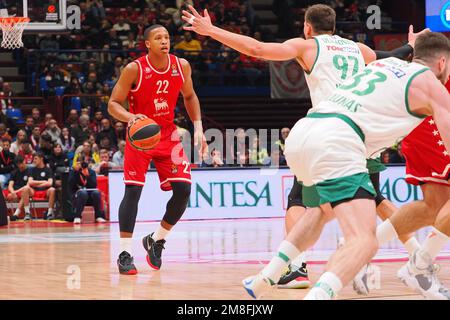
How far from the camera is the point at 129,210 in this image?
8.35 meters

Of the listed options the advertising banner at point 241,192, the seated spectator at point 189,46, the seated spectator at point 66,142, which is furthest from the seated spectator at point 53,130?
the seated spectator at point 189,46

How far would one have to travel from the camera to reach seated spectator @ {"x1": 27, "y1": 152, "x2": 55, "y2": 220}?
1811 cm

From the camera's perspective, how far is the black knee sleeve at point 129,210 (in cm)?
833

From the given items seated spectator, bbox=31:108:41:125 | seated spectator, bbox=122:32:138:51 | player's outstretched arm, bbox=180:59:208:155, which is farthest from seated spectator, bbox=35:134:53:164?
player's outstretched arm, bbox=180:59:208:155

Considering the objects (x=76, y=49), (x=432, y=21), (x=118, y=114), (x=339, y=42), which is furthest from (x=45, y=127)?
(x=339, y=42)

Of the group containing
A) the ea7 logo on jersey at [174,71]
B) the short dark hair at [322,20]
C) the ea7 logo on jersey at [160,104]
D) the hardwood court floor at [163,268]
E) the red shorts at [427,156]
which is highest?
the short dark hair at [322,20]

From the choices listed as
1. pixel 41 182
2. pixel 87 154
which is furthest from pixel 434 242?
pixel 41 182

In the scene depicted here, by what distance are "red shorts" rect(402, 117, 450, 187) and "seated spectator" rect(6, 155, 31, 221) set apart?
12107 mm

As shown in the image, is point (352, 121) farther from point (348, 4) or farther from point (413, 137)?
point (348, 4)

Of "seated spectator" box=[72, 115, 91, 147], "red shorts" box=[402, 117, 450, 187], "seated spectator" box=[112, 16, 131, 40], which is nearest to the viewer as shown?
"red shorts" box=[402, 117, 450, 187]

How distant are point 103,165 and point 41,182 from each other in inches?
49.2

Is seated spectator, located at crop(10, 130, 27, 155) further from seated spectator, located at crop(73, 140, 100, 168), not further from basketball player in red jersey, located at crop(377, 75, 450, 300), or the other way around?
basketball player in red jersey, located at crop(377, 75, 450, 300)

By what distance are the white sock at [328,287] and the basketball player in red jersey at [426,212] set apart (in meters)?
1.45

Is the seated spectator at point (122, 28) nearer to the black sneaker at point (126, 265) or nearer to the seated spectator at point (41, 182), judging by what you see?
the seated spectator at point (41, 182)
